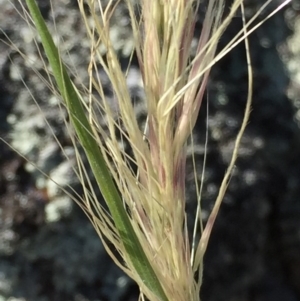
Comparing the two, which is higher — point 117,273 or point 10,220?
point 10,220

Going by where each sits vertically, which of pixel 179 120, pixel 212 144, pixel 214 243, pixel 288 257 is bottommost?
pixel 288 257

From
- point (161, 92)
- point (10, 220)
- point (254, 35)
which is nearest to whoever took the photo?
point (161, 92)

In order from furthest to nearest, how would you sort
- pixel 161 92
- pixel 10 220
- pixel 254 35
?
pixel 254 35, pixel 10 220, pixel 161 92

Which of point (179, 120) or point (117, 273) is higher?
point (179, 120)

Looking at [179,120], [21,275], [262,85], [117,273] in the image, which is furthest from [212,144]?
[179,120]

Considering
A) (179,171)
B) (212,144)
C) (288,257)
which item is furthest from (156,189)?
(288,257)

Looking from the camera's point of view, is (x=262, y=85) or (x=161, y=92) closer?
(x=161, y=92)

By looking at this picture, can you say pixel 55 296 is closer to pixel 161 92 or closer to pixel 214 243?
pixel 214 243

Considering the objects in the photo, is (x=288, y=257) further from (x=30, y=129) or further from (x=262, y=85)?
(x=30, y=129)

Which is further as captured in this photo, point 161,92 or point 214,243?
point 214,243
